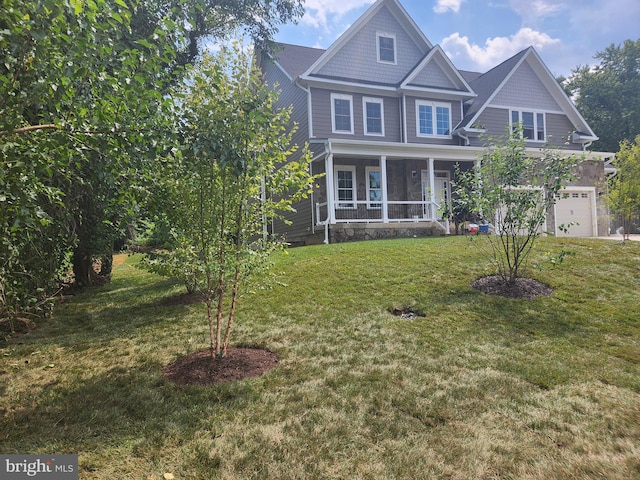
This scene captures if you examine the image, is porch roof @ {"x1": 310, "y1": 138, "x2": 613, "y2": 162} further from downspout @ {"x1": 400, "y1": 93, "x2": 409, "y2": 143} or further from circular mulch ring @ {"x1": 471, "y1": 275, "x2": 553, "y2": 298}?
circular mulch ring @ {"x1": 471, "y1": 275, "x2": 553, "y2": 298}

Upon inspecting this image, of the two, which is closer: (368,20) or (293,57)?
(368,20)

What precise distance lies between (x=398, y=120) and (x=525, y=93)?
665 cm

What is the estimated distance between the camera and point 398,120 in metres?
15.8

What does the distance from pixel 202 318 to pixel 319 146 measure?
9.09 m

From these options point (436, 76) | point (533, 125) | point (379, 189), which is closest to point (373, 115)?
point (379, 189)

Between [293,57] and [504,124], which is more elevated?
[293,57]

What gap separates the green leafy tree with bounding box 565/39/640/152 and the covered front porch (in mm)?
23652

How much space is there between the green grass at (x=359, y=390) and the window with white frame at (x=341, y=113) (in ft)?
30.8

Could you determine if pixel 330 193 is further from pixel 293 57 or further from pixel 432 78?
pixel 293 57

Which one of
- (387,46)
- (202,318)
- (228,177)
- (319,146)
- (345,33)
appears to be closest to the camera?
(228,177)

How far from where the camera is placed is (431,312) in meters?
5.66

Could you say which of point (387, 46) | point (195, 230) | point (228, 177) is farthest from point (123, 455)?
point (387, 46)

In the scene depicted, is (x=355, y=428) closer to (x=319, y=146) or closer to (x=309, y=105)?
(x=319, y=146)

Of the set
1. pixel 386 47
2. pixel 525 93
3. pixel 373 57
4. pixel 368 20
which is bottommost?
pixel 525 93
